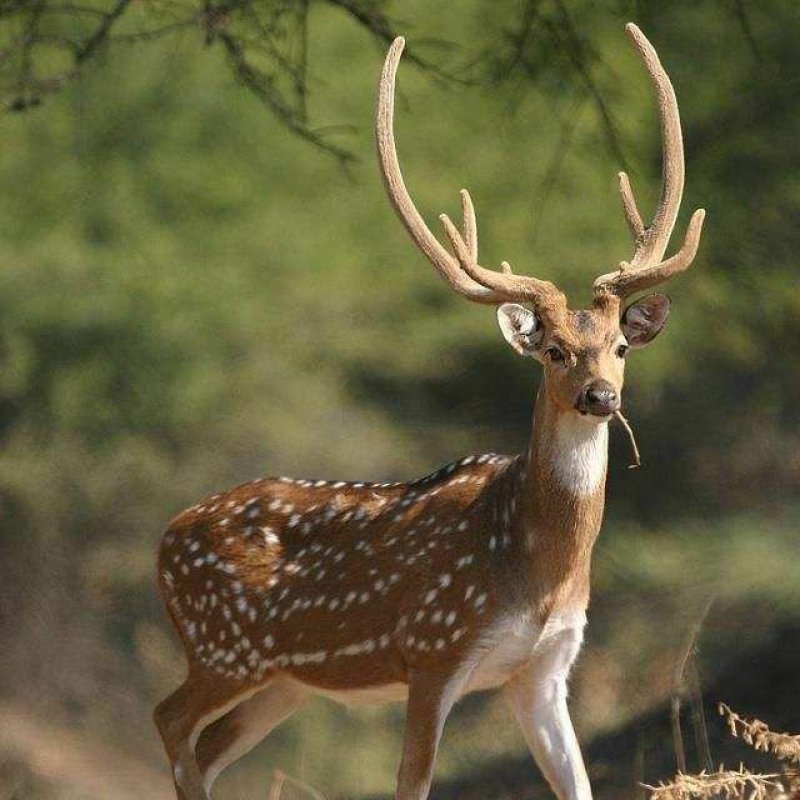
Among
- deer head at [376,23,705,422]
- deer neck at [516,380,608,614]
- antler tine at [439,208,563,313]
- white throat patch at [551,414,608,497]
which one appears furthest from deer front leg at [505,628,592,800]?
antler tine at [439,208,563,313]

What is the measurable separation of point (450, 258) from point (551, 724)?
1321 mm

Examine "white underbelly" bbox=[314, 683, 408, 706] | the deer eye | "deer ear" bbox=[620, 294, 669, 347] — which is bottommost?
"white underbelly" bbox=[314, 683, 408, 706]

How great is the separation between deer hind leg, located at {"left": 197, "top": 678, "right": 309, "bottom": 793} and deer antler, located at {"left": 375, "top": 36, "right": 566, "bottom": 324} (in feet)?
4.95

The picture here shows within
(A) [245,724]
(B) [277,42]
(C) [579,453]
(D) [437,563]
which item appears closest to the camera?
(C) [579,453]

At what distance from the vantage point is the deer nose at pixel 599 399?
17.0 feet

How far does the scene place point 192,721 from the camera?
6148 mm

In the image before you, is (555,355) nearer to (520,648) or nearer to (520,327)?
(520,327)

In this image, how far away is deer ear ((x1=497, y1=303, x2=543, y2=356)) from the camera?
5.36m

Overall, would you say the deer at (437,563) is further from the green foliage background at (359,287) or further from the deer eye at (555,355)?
the green foliage background at (359,287)

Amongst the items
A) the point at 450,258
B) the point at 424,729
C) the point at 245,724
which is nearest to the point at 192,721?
the point at 245,724

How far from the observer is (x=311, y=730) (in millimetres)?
7625

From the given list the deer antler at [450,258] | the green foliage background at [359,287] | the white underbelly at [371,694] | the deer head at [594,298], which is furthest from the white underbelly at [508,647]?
the green foliage background at [359,287]

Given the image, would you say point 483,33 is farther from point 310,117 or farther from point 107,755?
point 107,755

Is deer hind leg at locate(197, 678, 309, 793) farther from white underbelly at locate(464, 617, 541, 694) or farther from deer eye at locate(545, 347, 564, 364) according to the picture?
deer eye at locate(545, 347, 564, 364)
